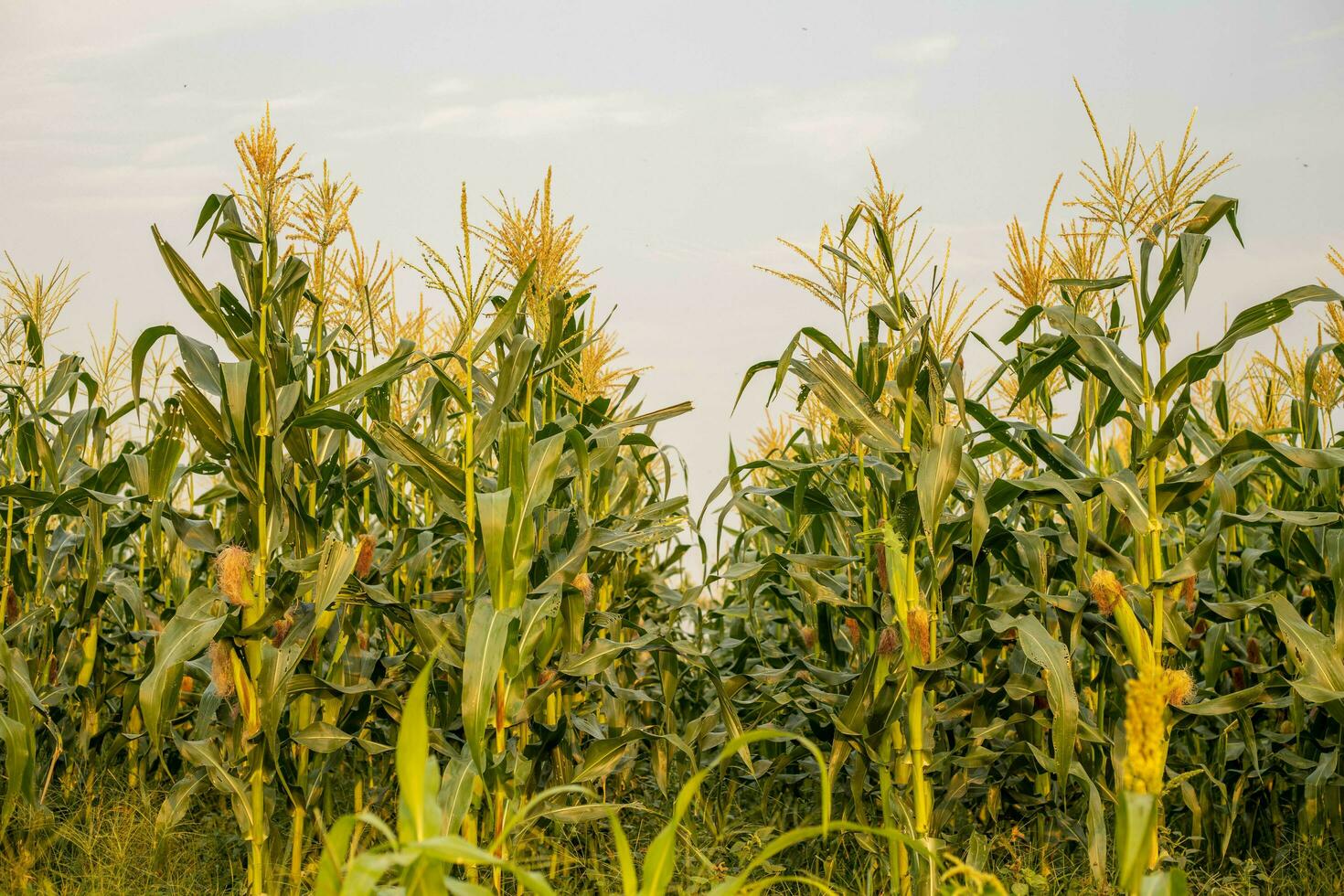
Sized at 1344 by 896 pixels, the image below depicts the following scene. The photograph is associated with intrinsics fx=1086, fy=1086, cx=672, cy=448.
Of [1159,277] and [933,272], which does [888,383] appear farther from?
[1159,277]

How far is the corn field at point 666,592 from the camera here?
351 centimetres

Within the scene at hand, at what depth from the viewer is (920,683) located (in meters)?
3.57

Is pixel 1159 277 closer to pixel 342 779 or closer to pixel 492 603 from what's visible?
pixel 492 603

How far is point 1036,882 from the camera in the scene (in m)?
3.42

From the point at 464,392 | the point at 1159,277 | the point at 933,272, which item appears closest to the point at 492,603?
the point at 464,392

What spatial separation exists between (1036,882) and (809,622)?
5.77 ft

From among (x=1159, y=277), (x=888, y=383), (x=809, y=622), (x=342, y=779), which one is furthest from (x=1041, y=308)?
(x=342, y=779)

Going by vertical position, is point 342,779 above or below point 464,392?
below

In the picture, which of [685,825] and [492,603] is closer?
[492,603]

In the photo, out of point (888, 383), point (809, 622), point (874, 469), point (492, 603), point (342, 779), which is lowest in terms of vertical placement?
point (342, 779)

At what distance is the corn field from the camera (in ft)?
11.5

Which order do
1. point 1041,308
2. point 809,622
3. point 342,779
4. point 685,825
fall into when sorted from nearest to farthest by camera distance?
point 1041,308 → point 685,825 → point 809,622 → point 342,779

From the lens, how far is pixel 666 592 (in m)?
5.05

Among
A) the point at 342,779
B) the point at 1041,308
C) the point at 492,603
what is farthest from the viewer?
the point at 342,779
